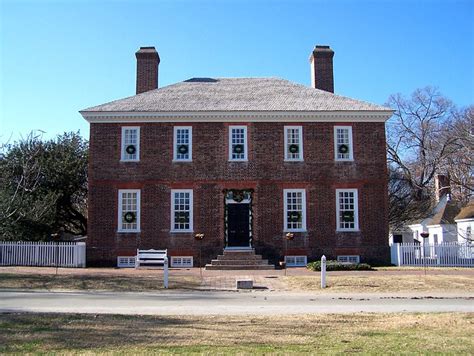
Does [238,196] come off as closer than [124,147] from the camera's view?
Yes

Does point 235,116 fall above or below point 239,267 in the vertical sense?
above

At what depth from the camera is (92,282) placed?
19.7 metres

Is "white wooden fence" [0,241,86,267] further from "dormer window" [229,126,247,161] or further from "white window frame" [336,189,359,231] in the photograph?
"white window frame" [336,189,359,231]

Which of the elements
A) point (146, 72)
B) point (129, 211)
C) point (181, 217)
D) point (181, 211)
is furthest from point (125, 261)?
point (146, 72)

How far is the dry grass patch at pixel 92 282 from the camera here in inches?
741

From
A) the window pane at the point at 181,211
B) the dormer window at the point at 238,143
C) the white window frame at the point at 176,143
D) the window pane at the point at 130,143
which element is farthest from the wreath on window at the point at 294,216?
the window pane at the point at 130,143

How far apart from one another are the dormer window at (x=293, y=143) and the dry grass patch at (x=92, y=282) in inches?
384

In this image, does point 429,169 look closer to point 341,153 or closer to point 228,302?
point 341,153

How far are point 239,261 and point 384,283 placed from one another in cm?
888

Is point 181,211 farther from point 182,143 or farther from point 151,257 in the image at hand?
point 182,143

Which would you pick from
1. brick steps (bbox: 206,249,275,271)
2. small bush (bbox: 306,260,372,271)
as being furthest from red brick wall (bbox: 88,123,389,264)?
small bush (bbox: 306,260,372,271)

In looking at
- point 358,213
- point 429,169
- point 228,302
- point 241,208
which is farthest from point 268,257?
point 429,169

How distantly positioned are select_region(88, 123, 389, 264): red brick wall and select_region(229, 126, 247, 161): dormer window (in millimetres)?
268

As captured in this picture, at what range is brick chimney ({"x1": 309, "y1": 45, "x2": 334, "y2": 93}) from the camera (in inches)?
1275
